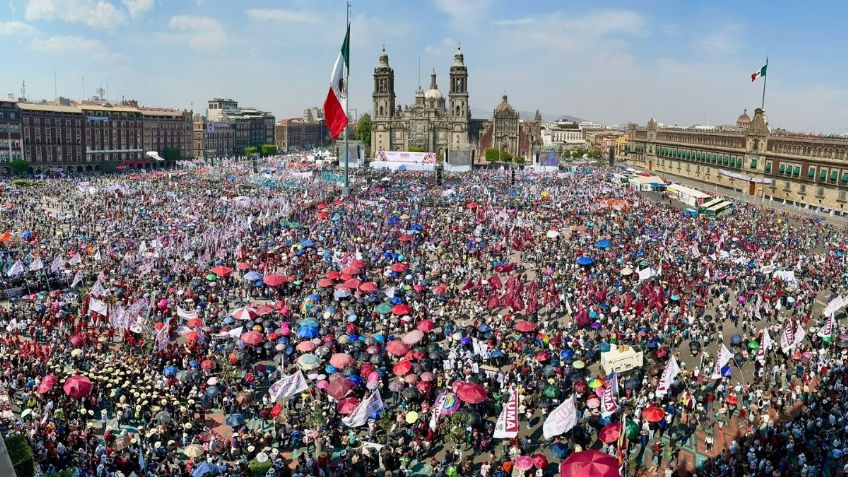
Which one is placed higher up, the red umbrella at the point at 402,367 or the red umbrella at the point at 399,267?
the red umbrella at the point at 399,267

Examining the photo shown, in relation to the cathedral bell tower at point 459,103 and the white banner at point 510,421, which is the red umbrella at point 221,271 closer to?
the white banner at point 510,421

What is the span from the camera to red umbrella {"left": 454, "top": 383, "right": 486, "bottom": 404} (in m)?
17.0

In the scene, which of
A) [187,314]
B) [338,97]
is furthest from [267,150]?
[187,314]

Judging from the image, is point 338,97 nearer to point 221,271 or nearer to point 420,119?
point 221,271

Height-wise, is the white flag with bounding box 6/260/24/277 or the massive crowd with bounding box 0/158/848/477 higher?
Result: the white flag with bounding box 6/260/24/277

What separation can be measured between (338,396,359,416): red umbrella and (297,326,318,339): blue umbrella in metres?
5.35

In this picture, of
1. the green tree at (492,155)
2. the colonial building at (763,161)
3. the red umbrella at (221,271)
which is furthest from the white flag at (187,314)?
the green tree at (492,155)

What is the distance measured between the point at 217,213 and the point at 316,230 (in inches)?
359

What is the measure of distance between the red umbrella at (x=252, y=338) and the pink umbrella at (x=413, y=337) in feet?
15.8

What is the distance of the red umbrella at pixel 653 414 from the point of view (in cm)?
1695

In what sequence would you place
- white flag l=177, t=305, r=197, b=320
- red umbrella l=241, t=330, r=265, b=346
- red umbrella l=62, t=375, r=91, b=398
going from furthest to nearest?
white flag l=177, t=305, r=197, b=320
red umbrella l=241, t=330, r=265, b=346
red umbrella l=62, t=375, r=91, b=398

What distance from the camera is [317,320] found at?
25125 millimetres

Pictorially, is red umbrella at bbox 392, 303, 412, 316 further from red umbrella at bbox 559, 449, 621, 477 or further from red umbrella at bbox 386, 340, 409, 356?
red umbrella at bbox 559, 449, 621, 477

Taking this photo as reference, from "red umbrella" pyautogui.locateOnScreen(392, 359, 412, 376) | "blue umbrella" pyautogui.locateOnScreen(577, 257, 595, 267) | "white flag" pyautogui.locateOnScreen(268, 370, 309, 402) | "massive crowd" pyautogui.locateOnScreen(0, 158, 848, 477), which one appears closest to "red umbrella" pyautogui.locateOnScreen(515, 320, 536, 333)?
"massive crowd" pyautogui.locateOnScreen(0, 158, 848, 477)
